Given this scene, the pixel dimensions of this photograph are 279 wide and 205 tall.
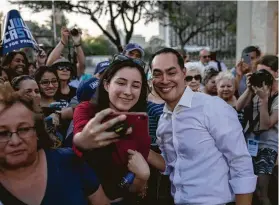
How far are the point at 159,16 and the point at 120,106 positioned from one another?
24.0m

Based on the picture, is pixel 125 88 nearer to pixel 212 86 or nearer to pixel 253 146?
pixel 253 146

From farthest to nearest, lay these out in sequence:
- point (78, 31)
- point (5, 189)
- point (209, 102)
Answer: point (78, 31) → point (209, 102) → point (5, 189)

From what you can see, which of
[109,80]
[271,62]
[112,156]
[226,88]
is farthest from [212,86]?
[112,156]

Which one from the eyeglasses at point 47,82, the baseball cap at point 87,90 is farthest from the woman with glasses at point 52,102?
the baseball cap at point 87,90

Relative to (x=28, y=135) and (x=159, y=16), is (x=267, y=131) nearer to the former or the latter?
(x=28, y=135)

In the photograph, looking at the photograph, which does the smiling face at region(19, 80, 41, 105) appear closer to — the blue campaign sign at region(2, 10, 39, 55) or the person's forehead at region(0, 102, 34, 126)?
the blue campaign sign at region(2, 10, 39, 55)

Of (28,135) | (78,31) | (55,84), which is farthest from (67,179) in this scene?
(78,31)

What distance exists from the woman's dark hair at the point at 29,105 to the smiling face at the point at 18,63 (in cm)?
317

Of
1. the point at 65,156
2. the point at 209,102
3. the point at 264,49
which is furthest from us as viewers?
the point at 264,49

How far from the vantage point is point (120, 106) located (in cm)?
188

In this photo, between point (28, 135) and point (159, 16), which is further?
point (159, 16)

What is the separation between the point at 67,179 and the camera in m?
1.62

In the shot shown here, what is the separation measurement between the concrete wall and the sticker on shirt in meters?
8.70

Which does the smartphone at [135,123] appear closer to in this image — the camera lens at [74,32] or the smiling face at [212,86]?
the smiling face at [212,86]
